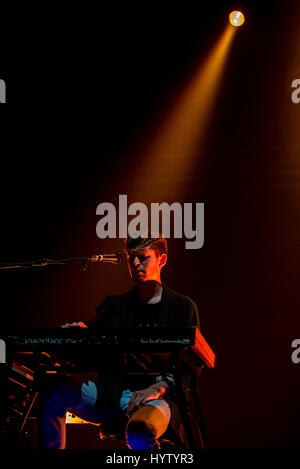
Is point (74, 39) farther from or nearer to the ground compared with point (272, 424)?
farther from the ground

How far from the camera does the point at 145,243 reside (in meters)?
3.52

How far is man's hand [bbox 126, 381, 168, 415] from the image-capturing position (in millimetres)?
2754

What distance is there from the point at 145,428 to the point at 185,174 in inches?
117

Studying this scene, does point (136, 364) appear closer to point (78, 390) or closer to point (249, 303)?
point (78, 390)

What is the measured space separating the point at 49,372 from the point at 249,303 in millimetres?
2264

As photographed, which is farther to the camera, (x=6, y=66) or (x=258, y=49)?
(x=6, y=66)

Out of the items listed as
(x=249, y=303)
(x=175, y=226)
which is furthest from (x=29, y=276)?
(x=249, y=303)

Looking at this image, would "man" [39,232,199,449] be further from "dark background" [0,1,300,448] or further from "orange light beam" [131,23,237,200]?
"orange light beam" [131,23,237,200]

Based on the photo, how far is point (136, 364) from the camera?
2701 millimetres

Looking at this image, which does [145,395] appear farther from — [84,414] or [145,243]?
[145,243]
